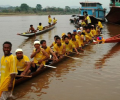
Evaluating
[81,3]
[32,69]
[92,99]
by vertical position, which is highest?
[81,3]

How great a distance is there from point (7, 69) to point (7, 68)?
0.10 ft

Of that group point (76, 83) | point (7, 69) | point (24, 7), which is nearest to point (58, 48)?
point (76, 83)

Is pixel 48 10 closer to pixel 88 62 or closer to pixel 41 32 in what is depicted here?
pixel 41 32

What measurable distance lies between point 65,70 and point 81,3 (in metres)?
28.5

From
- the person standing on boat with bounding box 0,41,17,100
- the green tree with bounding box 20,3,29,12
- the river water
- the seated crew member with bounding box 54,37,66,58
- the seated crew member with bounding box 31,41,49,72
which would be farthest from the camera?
the green tree with bounding box 20,3,29,12

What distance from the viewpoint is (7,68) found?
5195 millimetres

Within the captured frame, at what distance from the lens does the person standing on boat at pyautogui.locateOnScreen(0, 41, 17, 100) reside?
5.01m

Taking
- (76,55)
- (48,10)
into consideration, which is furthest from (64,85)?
(48,10)

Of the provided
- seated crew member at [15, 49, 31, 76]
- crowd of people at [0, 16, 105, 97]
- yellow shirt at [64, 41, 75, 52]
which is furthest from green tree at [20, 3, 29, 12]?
seated crew member at [15, 49, 31, 76]

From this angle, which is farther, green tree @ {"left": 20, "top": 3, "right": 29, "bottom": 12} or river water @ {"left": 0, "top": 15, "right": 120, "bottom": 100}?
green tree @ {"left": 20, "top": 3, "right": 29, "bottom": 12}

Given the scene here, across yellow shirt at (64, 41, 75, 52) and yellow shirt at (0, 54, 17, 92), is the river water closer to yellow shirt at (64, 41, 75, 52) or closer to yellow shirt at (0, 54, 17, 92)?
yellow shirt at (64, 41, 75, 52)

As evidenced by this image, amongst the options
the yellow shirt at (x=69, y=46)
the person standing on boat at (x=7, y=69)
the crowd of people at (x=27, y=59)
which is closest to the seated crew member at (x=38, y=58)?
the crowd of people at (x=27, y=59)

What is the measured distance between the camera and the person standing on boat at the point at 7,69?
5.01 metres

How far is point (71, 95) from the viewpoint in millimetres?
6371
